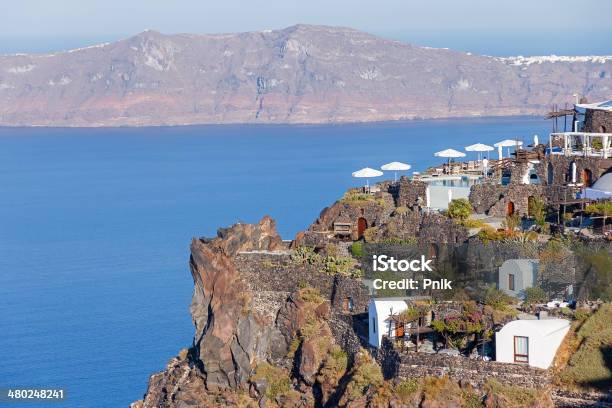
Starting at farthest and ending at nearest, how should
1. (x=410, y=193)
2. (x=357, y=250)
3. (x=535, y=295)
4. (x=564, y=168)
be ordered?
(x=410, y=193) < (x=564, y=168) < (x=357, y=250) < (x=535, y=295)

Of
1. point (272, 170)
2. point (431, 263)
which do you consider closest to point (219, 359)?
point (431, 263)

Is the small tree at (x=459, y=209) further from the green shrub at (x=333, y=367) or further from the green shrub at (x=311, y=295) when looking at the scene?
the green shrub at (x=333, y=367)

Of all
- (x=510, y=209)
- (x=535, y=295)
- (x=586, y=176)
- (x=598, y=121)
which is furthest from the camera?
(x=598, y=121)

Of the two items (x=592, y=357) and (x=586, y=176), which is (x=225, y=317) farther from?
(x=586, y=176)

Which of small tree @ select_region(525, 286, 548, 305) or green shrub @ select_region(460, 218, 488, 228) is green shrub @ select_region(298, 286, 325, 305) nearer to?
green shrub @ select_region(460, 218, 488, 228)

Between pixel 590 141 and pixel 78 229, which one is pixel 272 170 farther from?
pixel 590 141

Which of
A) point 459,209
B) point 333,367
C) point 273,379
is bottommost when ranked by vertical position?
point 273,379

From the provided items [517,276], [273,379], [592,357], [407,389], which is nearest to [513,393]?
[592,357]

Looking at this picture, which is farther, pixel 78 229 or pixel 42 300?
pixel 78 229
